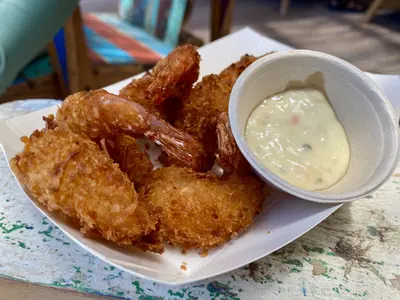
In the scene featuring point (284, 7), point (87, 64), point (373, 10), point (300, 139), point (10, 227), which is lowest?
point (284, 7)

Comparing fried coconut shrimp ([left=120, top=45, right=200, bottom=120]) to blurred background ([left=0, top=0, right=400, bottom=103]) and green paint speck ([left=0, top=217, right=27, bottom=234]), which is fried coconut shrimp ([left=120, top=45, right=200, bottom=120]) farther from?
blurred background ([left=0, top=0, right=400, bottom=103])

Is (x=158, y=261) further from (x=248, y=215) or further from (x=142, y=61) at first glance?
(x=142, y=61)

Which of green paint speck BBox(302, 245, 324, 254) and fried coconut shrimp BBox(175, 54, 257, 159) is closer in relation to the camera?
green paint speck BBox(302, 245, 324, 254)

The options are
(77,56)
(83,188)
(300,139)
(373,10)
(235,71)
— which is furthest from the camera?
(373,10)

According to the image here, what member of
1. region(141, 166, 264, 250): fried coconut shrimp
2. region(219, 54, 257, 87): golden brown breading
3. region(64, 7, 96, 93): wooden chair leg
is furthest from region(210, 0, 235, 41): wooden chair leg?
region(141, 166, 264, 250): fried coconut shrimp

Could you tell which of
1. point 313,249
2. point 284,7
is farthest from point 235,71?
point 284,7

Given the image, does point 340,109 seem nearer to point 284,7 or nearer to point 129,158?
point 129,158
